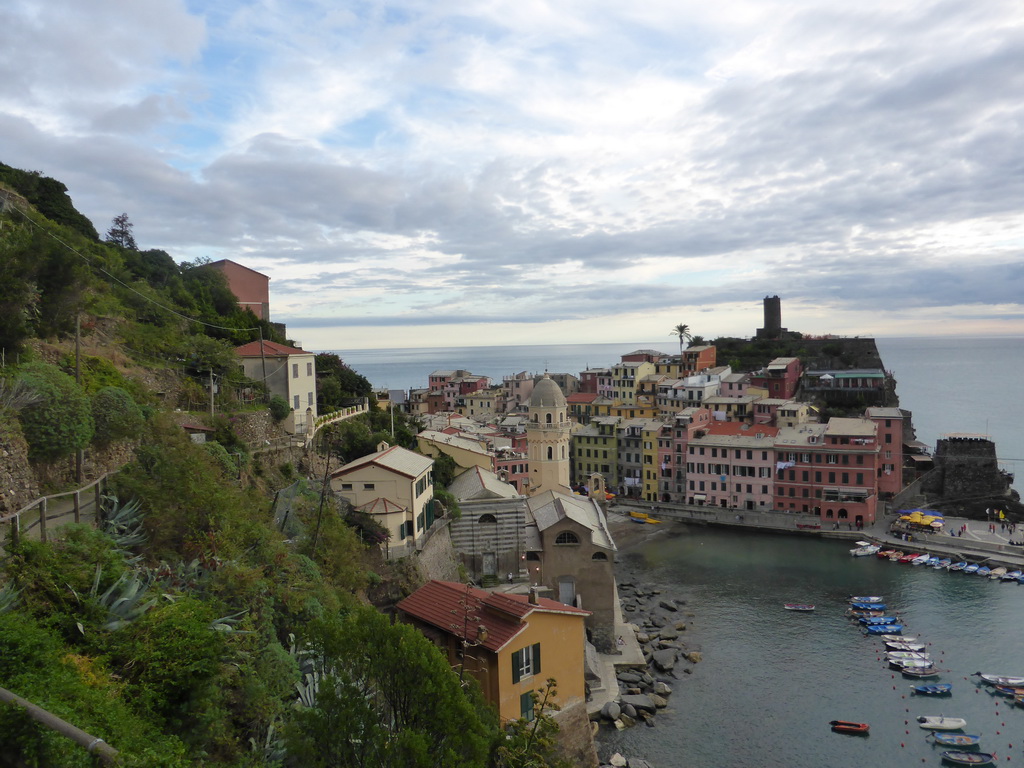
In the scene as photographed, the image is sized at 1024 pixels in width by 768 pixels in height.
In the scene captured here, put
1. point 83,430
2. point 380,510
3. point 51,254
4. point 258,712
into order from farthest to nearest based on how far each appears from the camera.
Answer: point 380,510
point 51,254
point 83,430
point 258,712

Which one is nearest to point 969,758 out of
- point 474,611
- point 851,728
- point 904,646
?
point 851,728

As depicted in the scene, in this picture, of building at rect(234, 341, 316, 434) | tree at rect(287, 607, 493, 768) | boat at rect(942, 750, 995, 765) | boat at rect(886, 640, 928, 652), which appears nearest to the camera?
tree at rect(287, 607, 493, 768)

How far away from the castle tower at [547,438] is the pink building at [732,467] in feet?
57.0

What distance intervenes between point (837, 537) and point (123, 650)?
4373 centimetres

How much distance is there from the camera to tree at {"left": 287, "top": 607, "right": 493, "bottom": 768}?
301 inches

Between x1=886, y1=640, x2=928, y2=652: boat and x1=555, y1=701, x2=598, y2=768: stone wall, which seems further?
x1=886, y1=640, x2=928, y2=652: boat

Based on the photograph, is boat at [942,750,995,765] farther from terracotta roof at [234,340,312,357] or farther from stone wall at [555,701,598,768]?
terracotta roof at [234,340,312,357]

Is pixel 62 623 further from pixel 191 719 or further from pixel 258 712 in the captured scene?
pixel 258 712

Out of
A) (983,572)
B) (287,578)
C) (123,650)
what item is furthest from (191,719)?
(983,572)

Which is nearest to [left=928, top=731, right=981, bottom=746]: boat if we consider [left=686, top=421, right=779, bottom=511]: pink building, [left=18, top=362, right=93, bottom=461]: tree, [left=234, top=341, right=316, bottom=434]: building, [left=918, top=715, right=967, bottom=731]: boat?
[left=918, top=715, right=967, bottom=731]: boat

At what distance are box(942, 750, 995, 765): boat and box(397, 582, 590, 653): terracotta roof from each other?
41.5 feet

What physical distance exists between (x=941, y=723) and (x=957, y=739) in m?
0.76

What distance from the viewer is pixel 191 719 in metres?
7.84

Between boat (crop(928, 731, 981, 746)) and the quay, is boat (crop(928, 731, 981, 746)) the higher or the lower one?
the lower one
